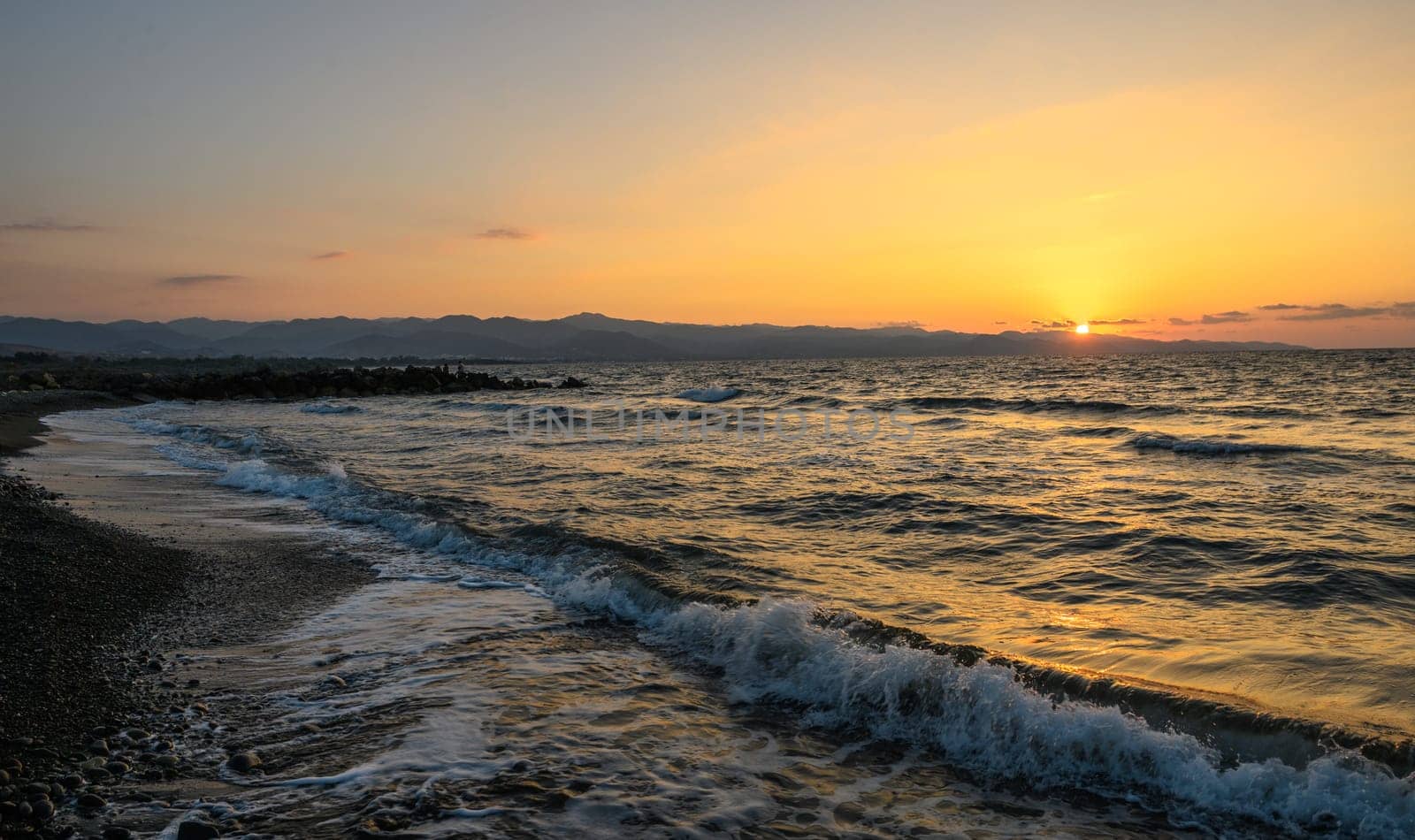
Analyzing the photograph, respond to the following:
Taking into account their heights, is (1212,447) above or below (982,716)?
above

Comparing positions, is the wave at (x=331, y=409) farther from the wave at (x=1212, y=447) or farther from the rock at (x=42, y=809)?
the rock at (x=42, y=809)

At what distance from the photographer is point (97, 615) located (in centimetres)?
750

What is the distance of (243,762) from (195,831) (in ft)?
2.82

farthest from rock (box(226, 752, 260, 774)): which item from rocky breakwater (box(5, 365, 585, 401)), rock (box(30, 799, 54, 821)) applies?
rocky breakwater (box(5, 365, 585, 401))

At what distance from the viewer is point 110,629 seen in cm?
716

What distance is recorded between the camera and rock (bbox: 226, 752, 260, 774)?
478 centimetres

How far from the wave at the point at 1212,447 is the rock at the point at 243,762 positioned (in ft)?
67.9

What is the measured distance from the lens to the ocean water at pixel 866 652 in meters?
4.69

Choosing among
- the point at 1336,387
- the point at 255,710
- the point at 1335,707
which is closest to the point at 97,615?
the point at 255,710

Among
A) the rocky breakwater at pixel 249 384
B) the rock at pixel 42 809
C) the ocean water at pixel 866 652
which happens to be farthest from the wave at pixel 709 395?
the rock at pixel 42 809

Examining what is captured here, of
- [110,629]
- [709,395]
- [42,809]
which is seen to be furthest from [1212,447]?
[709,395]

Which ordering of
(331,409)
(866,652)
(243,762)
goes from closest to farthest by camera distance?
(243,762) → (866,652) → (331,409)

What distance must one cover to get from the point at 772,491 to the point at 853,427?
13704 mm

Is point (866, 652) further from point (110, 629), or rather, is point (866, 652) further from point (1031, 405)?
point (1031, 405)
